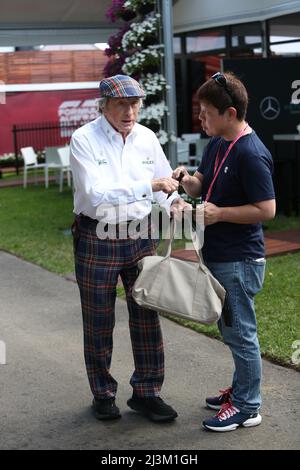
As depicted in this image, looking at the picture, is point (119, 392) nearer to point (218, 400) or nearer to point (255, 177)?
point (218, 400)

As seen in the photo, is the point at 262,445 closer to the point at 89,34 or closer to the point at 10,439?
the point at 10,439

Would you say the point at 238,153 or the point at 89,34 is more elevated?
the point at 89,34

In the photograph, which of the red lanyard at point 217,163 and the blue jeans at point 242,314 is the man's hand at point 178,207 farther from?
the blue jeans at point 242,314

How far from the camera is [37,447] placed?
3809 mm

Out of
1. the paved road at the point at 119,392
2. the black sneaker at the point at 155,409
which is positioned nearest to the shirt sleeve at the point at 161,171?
the black sneaker at the point at 155,409

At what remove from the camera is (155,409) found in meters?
4.05

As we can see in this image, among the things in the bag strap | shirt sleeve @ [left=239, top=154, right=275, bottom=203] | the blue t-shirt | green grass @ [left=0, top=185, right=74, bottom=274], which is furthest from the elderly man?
green grass @ [left=0, top=185, right=74, bottom=274]

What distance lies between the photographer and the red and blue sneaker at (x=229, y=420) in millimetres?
3852

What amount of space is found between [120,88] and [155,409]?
1728 millimetres

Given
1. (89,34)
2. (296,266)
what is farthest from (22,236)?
(296,266)

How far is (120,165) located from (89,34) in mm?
7912

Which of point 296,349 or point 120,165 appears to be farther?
point 296,349

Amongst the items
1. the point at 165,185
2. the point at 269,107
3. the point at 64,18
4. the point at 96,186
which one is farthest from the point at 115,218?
the point at 269,107

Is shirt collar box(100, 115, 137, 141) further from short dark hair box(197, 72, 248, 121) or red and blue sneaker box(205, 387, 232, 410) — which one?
red and blue sneaker box(205, 387, 232, 410)
